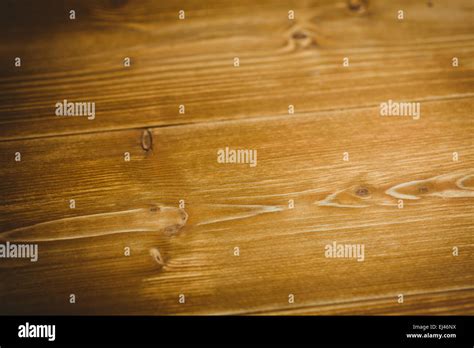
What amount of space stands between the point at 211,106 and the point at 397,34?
36 centimetres

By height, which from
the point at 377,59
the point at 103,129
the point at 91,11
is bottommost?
the point at 103,129

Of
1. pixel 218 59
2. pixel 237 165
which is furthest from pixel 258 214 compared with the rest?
pixel 218 59

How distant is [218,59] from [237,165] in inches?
7.8

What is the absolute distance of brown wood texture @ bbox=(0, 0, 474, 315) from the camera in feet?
2.41

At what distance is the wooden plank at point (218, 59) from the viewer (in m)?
0.73

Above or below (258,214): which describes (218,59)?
above

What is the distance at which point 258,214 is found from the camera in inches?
29.4

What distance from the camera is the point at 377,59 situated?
0.74m

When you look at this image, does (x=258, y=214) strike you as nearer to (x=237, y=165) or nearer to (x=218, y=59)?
(x=237, y=165)

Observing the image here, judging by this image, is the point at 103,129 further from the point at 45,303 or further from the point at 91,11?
the point at 45,303

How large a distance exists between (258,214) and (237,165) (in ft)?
0.32
